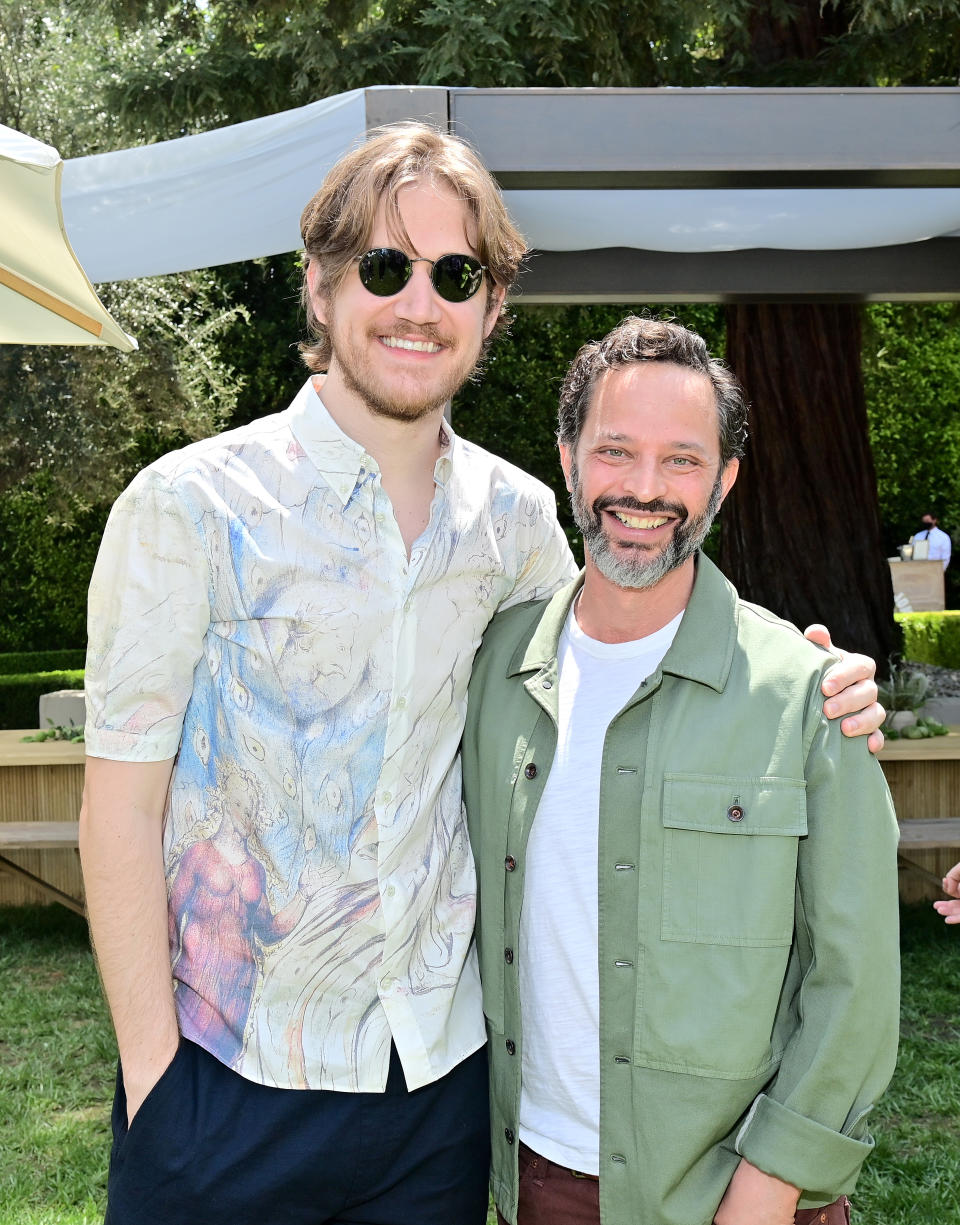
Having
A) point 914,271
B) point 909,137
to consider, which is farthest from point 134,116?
point 909,137

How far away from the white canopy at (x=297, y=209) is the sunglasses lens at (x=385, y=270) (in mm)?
2081

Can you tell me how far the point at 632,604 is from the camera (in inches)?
76.2

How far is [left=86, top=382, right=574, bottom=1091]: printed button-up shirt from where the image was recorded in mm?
1690

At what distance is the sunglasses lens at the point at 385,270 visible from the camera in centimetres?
180

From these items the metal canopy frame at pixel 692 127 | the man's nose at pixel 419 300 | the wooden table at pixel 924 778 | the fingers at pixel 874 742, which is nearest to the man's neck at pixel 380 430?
the man's nose at pixel 419 300

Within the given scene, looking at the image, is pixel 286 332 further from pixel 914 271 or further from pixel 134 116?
pixel 914 271

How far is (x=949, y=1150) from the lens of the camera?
363cm

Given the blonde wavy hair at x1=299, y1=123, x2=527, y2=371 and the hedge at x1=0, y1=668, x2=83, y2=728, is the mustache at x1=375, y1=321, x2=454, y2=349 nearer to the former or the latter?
the blonde wavy hair at x1=299, y1=123, x2=527, y2=371

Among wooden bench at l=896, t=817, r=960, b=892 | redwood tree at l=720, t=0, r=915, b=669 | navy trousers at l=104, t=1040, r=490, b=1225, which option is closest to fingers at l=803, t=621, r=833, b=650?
navy trousers at l=104, t=1040, r=490, b=1225

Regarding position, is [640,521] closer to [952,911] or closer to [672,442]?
[672,442]

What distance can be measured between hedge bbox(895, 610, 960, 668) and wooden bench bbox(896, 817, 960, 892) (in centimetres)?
808

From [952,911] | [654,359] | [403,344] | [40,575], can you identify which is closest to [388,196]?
[403,344]

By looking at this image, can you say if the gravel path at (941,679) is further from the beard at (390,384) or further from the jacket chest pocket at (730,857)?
the beard at (390,384)

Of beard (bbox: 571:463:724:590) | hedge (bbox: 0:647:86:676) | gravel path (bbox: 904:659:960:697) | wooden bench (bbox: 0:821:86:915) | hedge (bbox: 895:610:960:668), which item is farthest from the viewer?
hedge (bbox: 895:610:960:668)
